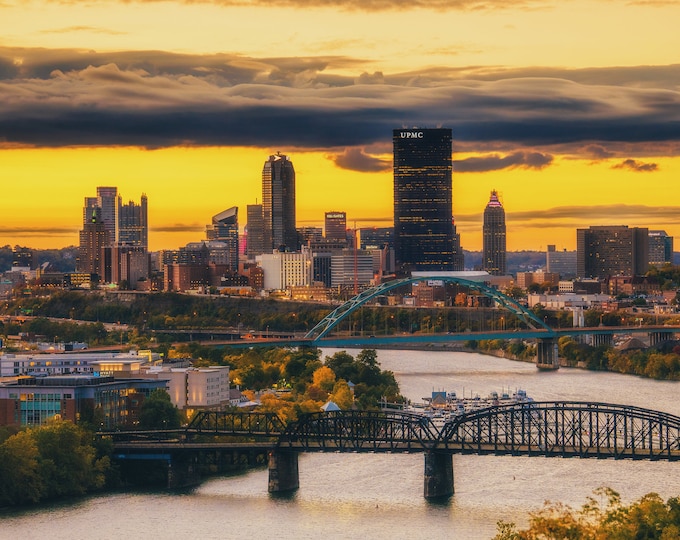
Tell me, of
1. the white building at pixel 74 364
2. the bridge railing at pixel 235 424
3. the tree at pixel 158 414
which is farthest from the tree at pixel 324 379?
the tree at pixel 158 414

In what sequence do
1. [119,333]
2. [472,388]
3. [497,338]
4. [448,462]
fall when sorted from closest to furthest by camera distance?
1. [448,462]
2. [472,388]
3. [497,338]
4. [119,333]

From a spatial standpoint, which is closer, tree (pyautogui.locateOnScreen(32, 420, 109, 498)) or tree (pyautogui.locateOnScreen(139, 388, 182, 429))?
tree (pyautogui.locateOnScreen(32, 420, 109, 498))

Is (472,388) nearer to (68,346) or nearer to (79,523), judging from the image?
(68,346)

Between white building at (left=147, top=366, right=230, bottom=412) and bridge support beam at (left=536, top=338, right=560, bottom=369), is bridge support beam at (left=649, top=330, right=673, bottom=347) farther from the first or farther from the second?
white building at (left=147, top=366, right=230, bottom=412)

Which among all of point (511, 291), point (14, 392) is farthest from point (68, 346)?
point (511, 291)

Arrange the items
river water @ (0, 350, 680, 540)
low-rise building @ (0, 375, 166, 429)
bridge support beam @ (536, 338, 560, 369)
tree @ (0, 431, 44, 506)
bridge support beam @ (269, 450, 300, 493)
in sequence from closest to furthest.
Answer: river water @ (0, 350, 680, 540), tree @ (0, 431, 44, 506), bridge support beam @ (269, 450, 300, 493), low-rise building @ (0, 375, 166, 429), bridge support beam @ (536, 338, 560, 369)

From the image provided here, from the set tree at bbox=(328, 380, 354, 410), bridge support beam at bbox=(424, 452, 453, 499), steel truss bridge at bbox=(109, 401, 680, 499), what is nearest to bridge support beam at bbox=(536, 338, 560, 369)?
tree at bbox=(328, 380, 354, 410)
